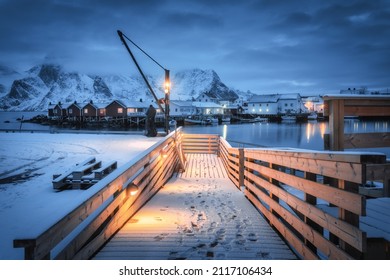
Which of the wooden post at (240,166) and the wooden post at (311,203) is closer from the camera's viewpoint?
the wooden post at (311,203)

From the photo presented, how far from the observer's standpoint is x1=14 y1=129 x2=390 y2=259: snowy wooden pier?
244 centimetres

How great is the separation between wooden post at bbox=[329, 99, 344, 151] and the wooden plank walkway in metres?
1.56

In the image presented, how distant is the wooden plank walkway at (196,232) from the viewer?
138 inches

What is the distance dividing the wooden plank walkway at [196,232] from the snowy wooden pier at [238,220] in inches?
0.5

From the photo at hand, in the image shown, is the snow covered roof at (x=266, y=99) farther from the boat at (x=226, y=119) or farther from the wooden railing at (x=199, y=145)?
the wooden railing at (x=199, y=145)

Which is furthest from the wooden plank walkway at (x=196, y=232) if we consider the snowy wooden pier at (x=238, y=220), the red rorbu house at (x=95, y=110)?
the red rorbu house at (x=95, y=110)

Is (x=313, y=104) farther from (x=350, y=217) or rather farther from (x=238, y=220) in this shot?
(x=350, y=217)

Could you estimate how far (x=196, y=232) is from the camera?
4230mm

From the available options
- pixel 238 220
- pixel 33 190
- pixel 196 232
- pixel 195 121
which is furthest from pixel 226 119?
pixel 196 232

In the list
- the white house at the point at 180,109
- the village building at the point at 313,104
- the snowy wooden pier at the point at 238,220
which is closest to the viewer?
the snowy wooden pier at the point at 238,220

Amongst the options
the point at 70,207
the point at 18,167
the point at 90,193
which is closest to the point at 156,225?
the point at 90,193

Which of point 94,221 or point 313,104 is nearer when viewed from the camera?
point 94,221

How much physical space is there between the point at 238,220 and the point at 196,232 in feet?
3.28
